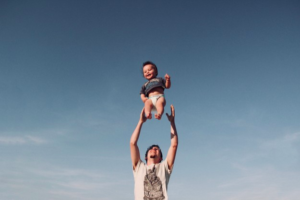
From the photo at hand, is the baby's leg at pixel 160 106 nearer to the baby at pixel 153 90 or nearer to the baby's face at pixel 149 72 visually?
the baby at pixel 153 90

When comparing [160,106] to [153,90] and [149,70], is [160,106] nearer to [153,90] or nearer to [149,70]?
[153,90]

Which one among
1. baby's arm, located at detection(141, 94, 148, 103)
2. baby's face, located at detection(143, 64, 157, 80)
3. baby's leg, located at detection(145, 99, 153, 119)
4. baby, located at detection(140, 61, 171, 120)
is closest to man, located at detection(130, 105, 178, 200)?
baby's leg, located at detection(145, 99, 153, 119)

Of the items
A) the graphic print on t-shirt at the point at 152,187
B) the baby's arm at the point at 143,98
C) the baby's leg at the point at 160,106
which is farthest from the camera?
the baby's arm at the point at 143,98

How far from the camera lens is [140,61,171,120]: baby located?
668cm

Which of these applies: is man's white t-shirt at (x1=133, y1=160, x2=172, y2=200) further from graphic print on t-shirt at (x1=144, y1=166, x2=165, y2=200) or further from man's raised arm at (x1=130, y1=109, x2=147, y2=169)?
man's raised arm at (x1=130, y1=109, x2=147, y2=169)

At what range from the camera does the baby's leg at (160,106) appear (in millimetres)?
6440

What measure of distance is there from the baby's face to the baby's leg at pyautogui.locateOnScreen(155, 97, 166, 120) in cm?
90

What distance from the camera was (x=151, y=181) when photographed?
20.6 ft

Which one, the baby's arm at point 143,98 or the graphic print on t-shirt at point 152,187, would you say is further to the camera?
the baby's arm at point 143,98

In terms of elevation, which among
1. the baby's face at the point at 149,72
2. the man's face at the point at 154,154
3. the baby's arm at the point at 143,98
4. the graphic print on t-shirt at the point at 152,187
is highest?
the baby's face at the point at 149,72

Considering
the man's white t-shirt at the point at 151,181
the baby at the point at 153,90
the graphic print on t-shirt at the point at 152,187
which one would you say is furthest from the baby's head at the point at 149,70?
the graphic print on t-shirt at the point at 152,187

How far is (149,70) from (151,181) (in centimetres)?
305

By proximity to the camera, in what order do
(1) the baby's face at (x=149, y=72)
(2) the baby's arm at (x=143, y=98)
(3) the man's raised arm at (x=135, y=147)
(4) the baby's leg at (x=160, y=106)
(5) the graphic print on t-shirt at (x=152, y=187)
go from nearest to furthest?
(5) the graphic print on t-shirt at (x=152, y=187)
(4) the baby's leg at (x=160, y=106)
(3) the man's raised arm at (x=135, y=147)
(2) the baby's arm at (x=143, y=98)
(1) the baby's face at (x=149, y=72)

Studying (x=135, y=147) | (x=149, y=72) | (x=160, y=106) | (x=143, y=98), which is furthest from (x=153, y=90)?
(x=135, y=147)
